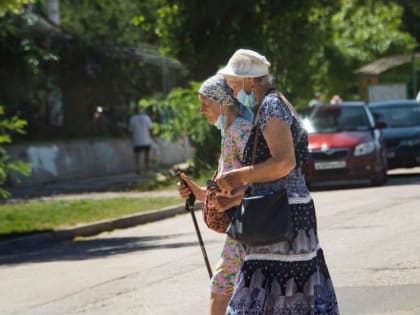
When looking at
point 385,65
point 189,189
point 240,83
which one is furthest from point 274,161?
point 385,65

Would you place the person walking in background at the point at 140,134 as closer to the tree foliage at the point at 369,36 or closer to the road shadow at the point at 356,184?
the road shadow at the point at 356,184

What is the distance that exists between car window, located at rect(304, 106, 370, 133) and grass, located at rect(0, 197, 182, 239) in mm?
3237

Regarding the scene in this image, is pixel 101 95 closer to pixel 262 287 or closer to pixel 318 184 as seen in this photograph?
pixel 318 184

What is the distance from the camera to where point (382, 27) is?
159 ft

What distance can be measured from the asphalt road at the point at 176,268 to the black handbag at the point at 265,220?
3191 millimetres

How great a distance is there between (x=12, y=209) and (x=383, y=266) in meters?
11.0

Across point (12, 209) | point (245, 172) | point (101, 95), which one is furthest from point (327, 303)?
point (101, 95)

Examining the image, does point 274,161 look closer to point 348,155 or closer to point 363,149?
point 348,155

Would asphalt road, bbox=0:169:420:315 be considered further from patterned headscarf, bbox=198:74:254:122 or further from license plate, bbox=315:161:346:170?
license plate, bbox=315:161:346:170

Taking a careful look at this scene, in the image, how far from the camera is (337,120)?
23141 millimetres

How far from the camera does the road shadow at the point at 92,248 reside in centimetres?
1450

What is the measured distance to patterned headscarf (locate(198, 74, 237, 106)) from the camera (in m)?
6.83

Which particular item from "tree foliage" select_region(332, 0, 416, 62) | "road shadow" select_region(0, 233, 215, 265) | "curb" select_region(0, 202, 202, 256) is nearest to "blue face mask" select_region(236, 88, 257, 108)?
"road shadow" select_region(0, 233, 215, 265)

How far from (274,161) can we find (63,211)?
14432mm
